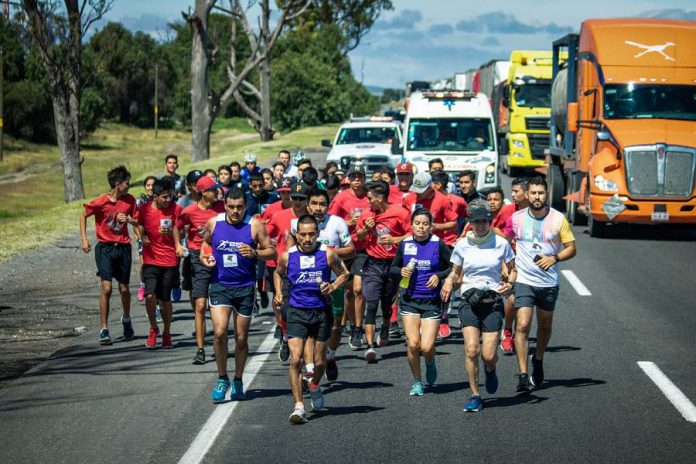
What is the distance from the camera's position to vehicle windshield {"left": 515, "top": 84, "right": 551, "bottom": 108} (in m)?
36.7

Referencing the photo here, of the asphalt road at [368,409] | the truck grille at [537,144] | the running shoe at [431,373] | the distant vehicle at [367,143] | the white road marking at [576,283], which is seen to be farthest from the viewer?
the truck grille at [537,144]

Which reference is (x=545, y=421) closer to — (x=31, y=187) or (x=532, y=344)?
(x=532, y=344)

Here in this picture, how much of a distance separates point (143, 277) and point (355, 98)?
83.9 meters

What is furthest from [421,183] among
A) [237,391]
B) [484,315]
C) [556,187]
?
[556,187]

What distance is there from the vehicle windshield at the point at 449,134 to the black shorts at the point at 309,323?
1534 centimetres

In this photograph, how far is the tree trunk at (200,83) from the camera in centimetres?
4016

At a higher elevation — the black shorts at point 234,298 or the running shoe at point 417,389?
the black shorts at point 234,298

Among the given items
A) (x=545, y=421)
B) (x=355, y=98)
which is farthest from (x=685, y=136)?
(x=355, y=98)

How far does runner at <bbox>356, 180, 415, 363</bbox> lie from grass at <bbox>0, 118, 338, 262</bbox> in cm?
1015

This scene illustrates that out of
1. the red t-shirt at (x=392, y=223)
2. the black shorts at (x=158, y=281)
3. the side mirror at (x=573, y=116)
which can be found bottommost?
the black shorts at (x=158, y=281)

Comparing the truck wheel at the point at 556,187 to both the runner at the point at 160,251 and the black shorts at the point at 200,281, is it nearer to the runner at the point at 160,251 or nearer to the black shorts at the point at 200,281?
the runner at the point at 160,251

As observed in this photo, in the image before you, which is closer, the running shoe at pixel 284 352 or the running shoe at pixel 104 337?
the running shoe at pixel 284 352

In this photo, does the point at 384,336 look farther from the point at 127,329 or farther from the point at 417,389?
the point at 127,329

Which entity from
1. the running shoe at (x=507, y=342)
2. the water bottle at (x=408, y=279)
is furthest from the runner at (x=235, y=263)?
the running shoe at (x=507, y=342)
